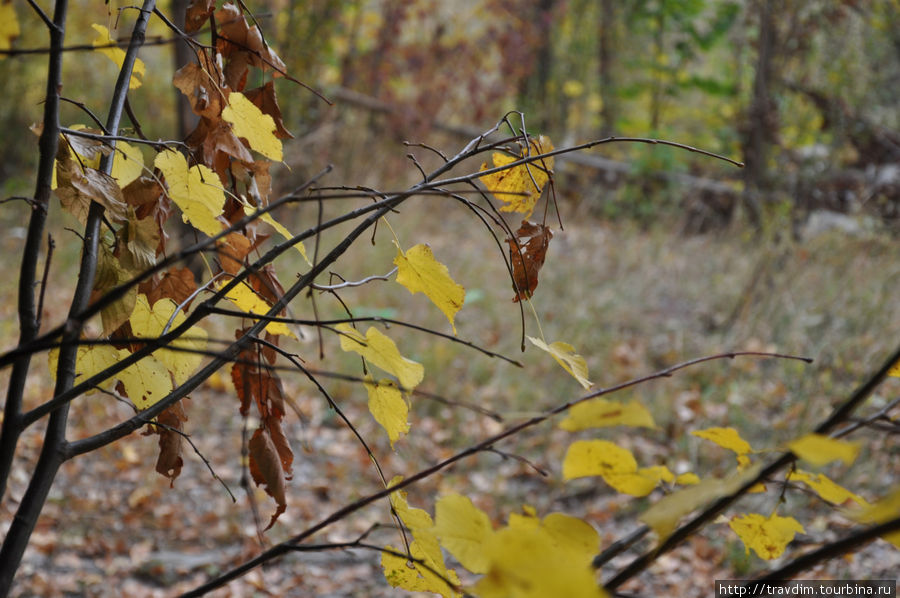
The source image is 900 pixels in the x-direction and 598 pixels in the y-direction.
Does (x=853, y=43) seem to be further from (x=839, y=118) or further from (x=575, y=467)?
(x=575, y=467)

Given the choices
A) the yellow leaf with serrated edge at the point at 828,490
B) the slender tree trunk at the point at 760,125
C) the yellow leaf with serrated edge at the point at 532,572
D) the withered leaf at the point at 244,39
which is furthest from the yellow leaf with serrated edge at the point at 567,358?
the slender tree trunk at the point at 760,125

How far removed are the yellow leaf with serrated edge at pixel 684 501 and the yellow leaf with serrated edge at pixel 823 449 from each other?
0.19 feet

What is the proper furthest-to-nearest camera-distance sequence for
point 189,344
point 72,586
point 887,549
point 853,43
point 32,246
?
point 853,43 < point 887,549 < point 72,586 < point 189,344 < point 32,246

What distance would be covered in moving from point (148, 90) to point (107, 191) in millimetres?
7098

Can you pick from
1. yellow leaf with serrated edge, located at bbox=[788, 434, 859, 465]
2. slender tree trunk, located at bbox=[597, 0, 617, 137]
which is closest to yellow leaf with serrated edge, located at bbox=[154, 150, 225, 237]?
yellow leaf with serrated edge, located at bbox=[788, 434, 859, 465]

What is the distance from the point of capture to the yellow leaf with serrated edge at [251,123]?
2.22 feet

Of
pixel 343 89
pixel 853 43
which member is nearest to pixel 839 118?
pixel 853 43

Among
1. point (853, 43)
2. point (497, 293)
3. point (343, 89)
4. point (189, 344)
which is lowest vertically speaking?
point (189, 344)

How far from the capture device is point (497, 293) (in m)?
4.60

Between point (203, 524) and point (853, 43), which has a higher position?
point (853, 43)

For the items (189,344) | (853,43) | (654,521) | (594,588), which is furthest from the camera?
(853,43)

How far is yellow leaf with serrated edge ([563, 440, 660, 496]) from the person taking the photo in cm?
47

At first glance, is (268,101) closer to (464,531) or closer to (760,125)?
(464,531)

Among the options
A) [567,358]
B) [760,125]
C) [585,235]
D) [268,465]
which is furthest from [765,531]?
[760,125]
